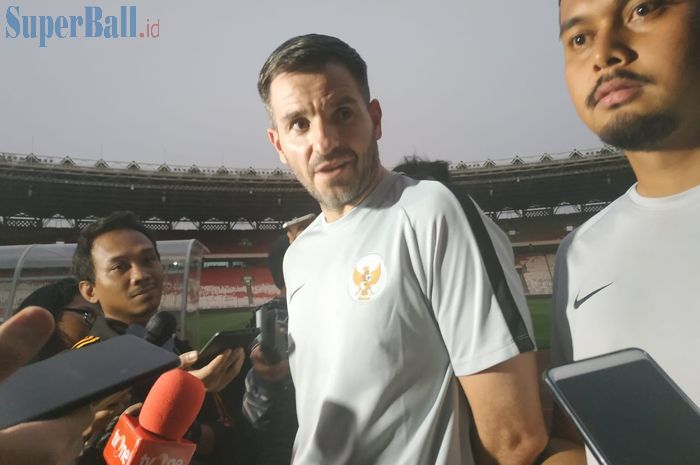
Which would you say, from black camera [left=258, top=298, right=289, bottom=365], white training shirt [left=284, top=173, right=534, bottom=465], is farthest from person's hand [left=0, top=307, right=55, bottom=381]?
black camera [left=258, top=298, right=289, bottom=365]

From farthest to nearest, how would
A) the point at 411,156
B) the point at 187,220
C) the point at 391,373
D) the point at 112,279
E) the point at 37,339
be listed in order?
the point at 187,220 < the point at 112,279 < the point at 411,156 < the point at 391,373 < the point at 37,339

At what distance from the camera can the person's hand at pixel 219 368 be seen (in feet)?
2.95

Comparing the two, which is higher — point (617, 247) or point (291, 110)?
point (291, 110)

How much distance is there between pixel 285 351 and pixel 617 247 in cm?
66

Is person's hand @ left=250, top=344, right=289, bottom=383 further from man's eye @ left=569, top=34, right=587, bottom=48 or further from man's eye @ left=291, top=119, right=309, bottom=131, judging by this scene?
man's eye @ left=569, top=34, right=587, bottom=48

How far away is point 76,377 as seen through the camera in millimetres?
388

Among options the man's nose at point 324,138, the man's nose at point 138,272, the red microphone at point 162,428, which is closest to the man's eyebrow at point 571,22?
the man's nose at point 324,138

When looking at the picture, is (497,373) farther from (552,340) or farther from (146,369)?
(146,369)

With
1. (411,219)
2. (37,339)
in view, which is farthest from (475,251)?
(37,339)

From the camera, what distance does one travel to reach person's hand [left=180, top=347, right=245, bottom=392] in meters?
0.90

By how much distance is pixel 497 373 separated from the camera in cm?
52

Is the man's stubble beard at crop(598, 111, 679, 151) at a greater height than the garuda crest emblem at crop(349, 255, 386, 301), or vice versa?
the man's stubble beard at crop(598, 111, 679, 151)

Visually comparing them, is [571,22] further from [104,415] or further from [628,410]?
[104,415]

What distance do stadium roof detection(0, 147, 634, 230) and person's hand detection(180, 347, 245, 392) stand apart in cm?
34
